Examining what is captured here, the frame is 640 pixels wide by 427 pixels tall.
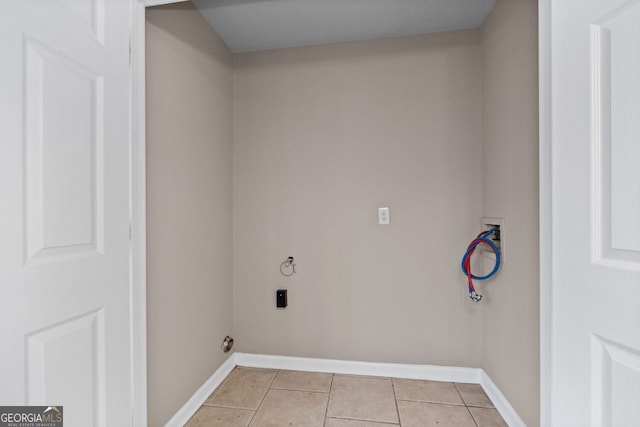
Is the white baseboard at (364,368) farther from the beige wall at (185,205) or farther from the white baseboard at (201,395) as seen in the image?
the beige wall at (185,205)

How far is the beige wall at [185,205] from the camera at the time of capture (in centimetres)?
150

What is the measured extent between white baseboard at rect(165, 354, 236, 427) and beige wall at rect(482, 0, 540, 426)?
1.85 metres

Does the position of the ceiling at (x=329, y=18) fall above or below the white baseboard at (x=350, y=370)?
above

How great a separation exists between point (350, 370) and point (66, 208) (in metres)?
2.03

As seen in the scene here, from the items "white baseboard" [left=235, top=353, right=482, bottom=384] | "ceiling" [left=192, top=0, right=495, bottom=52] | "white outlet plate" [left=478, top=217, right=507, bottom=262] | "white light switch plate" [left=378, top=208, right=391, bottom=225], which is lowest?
"white baseboard" [left=235, top=353, right=482, bottom=384]

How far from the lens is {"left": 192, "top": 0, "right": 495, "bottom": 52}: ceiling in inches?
72.6

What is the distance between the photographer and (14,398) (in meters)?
0.78

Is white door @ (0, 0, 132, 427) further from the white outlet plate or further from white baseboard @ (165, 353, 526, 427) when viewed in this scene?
the white outlet plate

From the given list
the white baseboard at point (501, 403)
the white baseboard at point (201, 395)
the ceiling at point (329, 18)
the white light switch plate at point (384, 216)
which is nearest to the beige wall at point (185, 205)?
the white baseboard at point (201, 395)

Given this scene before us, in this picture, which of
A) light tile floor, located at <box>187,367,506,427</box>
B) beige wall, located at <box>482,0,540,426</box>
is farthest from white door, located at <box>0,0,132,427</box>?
beige wall, located at <box>482,0,540,426</box>
